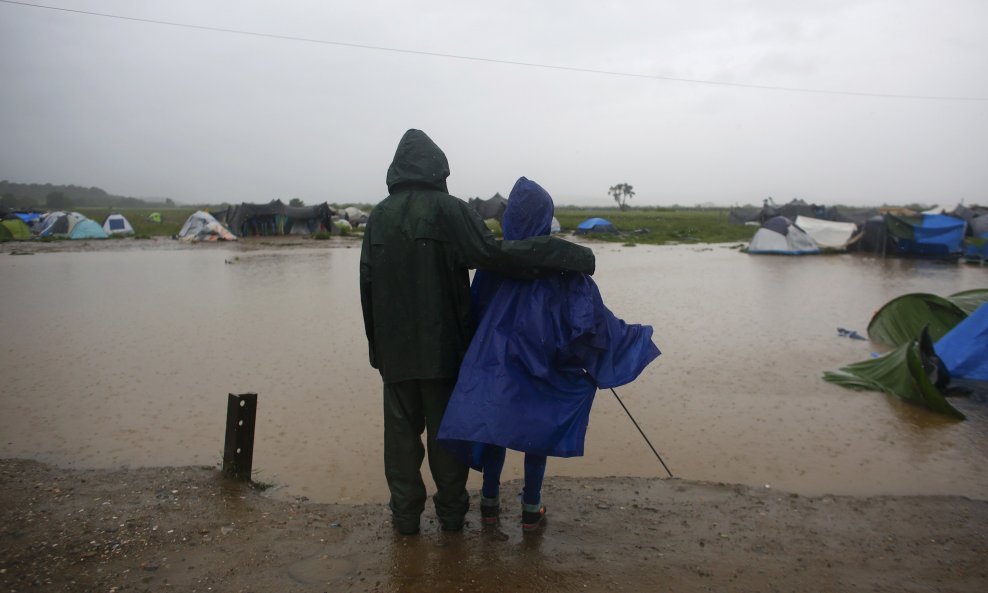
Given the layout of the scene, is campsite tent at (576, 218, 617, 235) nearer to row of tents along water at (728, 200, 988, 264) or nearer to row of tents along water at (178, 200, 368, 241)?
row of tents along water at (728, 200, 988, 264)

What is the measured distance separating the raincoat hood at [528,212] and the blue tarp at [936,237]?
83.4 ft

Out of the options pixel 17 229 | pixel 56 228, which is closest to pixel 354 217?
pixel 56 228

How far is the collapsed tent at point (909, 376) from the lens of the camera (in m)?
5.94

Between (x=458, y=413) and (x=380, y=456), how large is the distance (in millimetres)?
2034

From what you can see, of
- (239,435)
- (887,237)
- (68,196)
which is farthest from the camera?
(68,196)

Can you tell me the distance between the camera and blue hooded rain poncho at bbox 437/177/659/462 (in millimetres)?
3082

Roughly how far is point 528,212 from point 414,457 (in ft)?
4.55

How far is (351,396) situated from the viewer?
636 centimetres

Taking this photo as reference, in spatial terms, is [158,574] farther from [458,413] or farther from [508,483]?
[508,483]

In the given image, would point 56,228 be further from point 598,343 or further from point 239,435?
point 598,343

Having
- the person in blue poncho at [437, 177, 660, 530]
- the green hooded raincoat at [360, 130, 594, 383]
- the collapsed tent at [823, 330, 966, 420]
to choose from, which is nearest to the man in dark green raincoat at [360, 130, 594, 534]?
the green hooded raincoat at [360, 130, 594, 383]

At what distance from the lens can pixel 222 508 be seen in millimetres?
3668

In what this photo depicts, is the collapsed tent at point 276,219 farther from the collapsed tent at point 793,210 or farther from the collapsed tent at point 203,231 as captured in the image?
the collapsed tent at point 793,210

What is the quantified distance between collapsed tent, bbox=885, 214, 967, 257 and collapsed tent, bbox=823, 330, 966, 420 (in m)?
20.3
